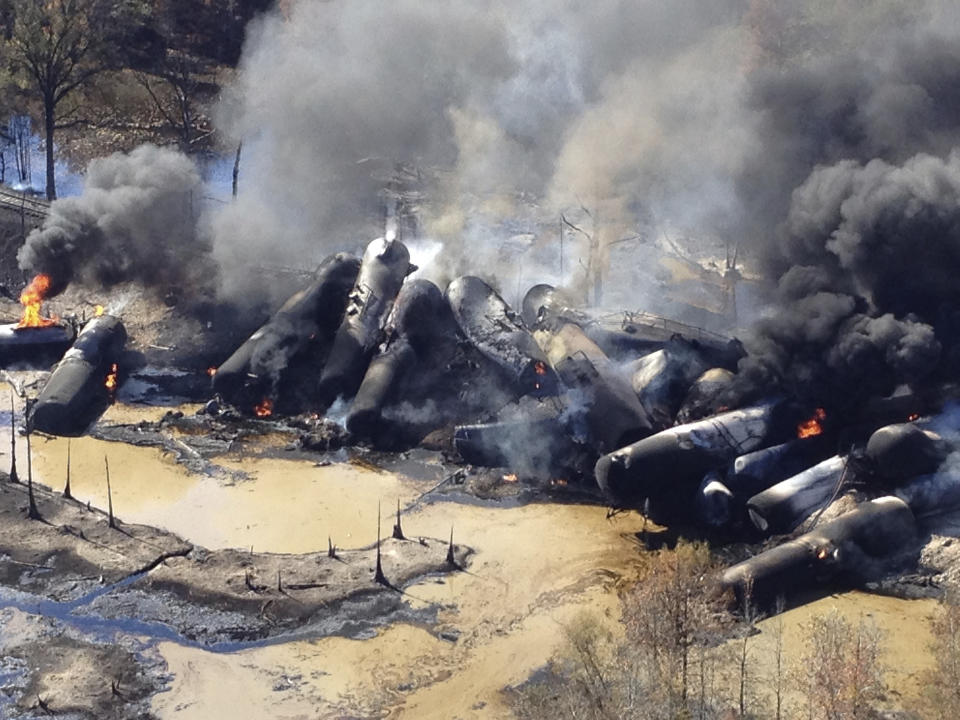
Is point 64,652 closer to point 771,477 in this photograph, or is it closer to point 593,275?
point 771,477

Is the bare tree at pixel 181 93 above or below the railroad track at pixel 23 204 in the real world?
above

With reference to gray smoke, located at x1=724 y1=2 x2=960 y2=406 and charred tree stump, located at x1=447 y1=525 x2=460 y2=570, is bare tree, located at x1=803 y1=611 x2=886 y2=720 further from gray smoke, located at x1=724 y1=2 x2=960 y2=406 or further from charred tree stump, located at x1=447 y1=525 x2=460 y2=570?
gray smoke, located at x1=724 y1=2 x2=960 y2=406

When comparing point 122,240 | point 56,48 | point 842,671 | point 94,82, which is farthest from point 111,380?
point 94,82

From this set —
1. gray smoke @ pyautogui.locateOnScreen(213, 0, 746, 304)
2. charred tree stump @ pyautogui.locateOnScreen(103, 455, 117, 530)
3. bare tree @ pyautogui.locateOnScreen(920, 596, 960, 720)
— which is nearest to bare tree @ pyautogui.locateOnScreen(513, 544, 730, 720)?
bare tree @ pyautogui.locateOnScreen(920, 596, 960, 720)

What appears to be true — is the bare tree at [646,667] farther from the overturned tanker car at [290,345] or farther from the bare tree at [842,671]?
the overturned tanker car at [290,345]

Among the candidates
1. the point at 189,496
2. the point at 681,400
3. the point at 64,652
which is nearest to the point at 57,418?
the point at 189,496

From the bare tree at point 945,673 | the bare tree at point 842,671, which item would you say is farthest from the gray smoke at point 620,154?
the bare tree at point 842,671

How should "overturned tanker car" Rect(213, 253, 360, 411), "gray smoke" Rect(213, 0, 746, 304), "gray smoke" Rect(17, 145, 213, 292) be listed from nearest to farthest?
"overturned tanker car" Rect(213, 253, 360, 411) → "gray smoke" Rect(17, 145, 213, 292) → "gray smoke" Rect(213, 0, 746, 304)
